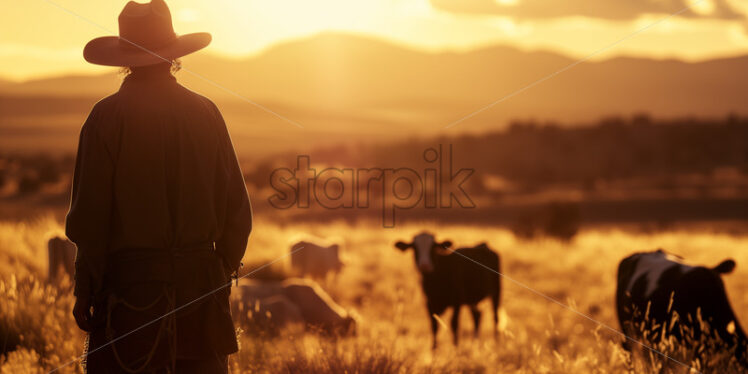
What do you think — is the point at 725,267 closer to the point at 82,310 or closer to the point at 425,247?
the point at 425,247

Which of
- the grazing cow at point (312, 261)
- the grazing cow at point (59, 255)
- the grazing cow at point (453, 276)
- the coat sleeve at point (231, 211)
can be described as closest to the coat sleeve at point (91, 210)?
the coat sleeve at point (231, 211)

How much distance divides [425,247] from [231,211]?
547 centimetres

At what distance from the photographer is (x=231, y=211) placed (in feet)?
12.7

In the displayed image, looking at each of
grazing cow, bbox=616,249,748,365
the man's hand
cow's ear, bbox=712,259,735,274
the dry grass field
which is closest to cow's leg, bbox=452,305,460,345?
the dry grass field

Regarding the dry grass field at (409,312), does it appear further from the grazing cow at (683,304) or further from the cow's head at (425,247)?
the cow's head at (425,247)

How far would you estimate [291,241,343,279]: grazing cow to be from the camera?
13.1 metres

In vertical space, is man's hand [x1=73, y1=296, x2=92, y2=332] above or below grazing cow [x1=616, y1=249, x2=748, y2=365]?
above

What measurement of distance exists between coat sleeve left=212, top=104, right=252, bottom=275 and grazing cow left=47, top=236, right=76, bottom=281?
6.54 meters

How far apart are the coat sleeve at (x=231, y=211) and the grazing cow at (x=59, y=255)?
258 inches

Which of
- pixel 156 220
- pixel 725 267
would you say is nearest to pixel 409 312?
pixel 725 267

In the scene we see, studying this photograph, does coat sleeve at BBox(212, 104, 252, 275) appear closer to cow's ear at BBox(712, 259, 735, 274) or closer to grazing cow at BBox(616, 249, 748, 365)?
grazing cow at BBox(616, 249, 748, 365)

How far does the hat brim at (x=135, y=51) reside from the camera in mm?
3676

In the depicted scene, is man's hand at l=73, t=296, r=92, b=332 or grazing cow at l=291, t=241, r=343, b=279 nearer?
man's hand at l=73, t=296, r=92, b=332

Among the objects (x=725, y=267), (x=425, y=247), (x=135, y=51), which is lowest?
(x=425, y=247)
